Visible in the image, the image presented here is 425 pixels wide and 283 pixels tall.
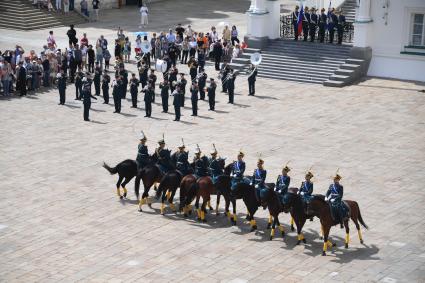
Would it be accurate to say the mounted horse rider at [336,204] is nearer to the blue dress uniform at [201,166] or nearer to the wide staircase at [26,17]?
the blue dress uniform at [201,166]

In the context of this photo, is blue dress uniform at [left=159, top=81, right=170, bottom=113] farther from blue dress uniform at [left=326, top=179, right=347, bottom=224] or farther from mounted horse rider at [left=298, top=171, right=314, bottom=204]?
blue dress uniform at [left=326, top=179, right=347, bottom=224]

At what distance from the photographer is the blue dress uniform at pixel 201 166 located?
26.1 metres

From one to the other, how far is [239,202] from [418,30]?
18.9 metres

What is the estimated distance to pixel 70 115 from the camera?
37.2 meters

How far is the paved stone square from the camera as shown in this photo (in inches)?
899

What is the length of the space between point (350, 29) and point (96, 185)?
20.4 metres

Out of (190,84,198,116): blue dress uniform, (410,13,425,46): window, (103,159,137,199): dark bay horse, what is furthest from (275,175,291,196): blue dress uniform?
(410,13,425,46): window

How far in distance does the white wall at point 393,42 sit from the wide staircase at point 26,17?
740 inches

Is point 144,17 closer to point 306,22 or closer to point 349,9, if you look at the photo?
point 306,22

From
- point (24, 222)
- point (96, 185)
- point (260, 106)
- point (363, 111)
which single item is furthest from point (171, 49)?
point (24, 222)

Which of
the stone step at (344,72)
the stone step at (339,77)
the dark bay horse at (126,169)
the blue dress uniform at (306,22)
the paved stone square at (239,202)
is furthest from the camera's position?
the blue dress uniform at (306,22)

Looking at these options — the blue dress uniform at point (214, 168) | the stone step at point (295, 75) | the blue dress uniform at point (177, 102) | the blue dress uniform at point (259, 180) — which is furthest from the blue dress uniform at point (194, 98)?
the blue dress uniform at point (259, 180)

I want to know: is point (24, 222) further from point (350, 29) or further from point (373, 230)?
point (350, 29)

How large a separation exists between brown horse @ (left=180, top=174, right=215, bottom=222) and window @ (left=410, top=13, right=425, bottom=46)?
20.3 meters
